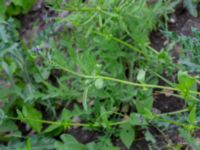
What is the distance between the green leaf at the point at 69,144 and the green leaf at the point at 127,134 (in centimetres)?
18

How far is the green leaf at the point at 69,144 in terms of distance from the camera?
6.68 ft

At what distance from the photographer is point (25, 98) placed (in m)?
2.34

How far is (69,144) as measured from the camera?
6.80 feet

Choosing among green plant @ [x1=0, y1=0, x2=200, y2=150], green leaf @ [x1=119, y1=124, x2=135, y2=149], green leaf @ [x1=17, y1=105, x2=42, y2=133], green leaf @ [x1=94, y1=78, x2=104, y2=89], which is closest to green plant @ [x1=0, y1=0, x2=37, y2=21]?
green plant @ [x1=0, y1=0, x2=200, y2=150]

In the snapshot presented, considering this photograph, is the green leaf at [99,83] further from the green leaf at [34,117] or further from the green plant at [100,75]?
the green leaf at [34,117]

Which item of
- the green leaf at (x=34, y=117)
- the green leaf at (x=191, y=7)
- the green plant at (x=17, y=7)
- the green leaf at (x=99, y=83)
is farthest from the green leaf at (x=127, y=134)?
the green plant at (x=17, y=7)

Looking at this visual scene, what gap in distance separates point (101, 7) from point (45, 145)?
0.74 m

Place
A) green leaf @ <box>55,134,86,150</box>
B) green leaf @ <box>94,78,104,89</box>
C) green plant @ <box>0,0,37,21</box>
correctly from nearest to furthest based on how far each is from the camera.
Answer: green leaf @ <box>94,78,104,89</box>, green leaf @ <box>55,134,86,150</box>, green plant @ <box>0,0,37,21</box>

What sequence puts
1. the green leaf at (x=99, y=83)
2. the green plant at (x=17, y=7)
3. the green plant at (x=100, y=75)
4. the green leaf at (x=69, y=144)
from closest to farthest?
the green leaf at (x=99, y=83) → the green plant at (x=100, y=75) → the green leaf at (x=69, y=144) → the green plant at (x=17, y=7)

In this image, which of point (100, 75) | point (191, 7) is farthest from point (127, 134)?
point (191, 7)

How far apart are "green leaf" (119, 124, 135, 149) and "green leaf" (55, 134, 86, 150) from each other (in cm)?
18

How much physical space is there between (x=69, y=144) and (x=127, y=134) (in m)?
0.25

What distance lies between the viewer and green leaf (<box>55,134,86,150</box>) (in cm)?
204

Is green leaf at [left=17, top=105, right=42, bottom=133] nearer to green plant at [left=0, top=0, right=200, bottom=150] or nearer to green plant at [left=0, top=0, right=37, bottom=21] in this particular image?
green plant at [left=0, top=0, right=200, bottom=150]
